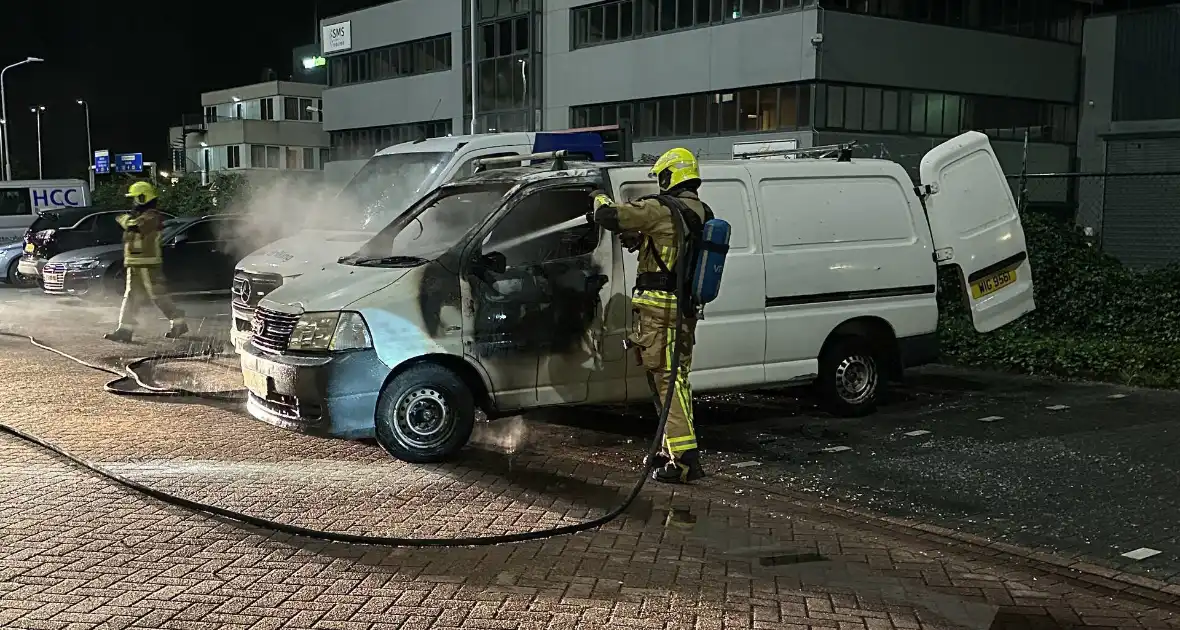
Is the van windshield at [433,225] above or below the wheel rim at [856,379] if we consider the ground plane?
above

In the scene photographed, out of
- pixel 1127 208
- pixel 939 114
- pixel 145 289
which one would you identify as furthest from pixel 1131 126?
pixel 145 289

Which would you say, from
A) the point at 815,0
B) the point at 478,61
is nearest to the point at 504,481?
the point at 815,0

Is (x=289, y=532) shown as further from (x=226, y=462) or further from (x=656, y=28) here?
(x=656, y=28)

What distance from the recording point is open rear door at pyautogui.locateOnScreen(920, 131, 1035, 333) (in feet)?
29.0

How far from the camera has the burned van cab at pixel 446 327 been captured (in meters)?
6.87

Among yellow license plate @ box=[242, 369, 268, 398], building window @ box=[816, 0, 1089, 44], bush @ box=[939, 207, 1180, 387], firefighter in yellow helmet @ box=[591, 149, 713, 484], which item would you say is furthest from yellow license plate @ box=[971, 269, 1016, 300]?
building window @ box=[816, 0, 1089, 44]

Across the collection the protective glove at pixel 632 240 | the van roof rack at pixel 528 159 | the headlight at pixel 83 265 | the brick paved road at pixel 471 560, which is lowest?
the brick paved road at pixel 471 560

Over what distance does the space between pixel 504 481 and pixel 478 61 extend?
3871 centimetres

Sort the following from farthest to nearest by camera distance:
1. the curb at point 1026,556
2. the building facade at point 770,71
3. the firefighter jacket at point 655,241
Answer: the building facade at point 770,71, the firefighter jacket at point 655,241, the curb at point 1026,556

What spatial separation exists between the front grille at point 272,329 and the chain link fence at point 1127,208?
24.9 m

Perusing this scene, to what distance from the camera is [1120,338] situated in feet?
37.5

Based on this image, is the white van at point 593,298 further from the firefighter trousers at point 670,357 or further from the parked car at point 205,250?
the parked car at point 205,250

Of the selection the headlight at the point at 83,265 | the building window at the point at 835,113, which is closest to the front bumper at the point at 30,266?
the headlight at the point at 83,265

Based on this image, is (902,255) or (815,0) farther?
(815,0)
